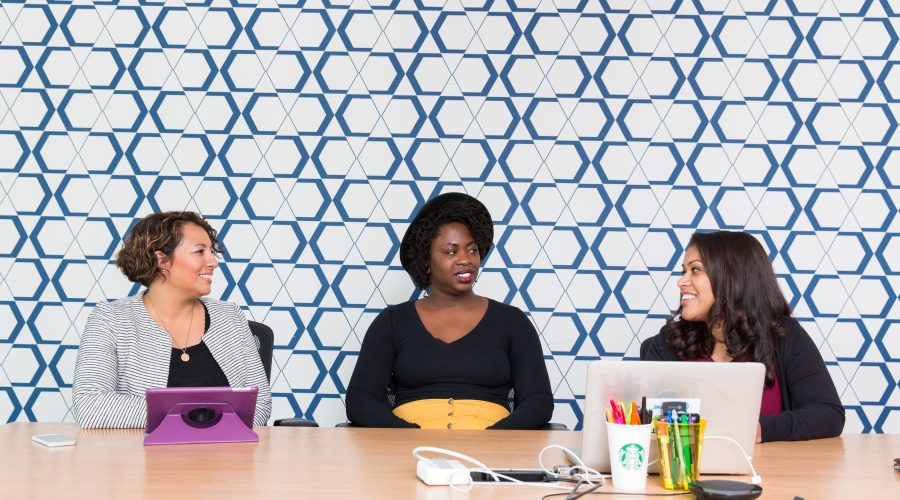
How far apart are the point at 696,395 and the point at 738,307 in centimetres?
110

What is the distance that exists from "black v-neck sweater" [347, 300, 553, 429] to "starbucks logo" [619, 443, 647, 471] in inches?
59.0

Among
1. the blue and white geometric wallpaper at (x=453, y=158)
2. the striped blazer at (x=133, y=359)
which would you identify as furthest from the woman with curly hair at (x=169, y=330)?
the blue and white geometric wallpaper at (x=453, y=158)

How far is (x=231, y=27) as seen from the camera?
4074mm

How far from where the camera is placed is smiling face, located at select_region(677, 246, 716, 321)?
2.99 m

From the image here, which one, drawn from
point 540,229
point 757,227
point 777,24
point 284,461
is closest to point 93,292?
point 540,229

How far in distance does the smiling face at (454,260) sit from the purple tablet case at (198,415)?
1.31 meters

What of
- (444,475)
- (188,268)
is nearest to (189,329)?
(188,268)

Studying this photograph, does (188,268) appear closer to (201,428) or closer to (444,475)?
(201,428)

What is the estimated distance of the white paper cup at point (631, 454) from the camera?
1.82 meters

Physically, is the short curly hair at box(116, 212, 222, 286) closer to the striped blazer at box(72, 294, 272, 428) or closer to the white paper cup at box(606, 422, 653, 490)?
the striped blazer at box(72, 294, 272, 428)

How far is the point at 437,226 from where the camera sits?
12.0ft

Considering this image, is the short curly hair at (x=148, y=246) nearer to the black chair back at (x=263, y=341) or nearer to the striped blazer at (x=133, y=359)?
the striped blazer at (x=133, y=359)

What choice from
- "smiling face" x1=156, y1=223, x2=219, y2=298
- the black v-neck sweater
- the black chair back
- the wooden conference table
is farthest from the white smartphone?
the black v-neck sweater

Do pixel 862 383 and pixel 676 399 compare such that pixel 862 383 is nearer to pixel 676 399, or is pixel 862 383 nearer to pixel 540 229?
pixel 540 229
